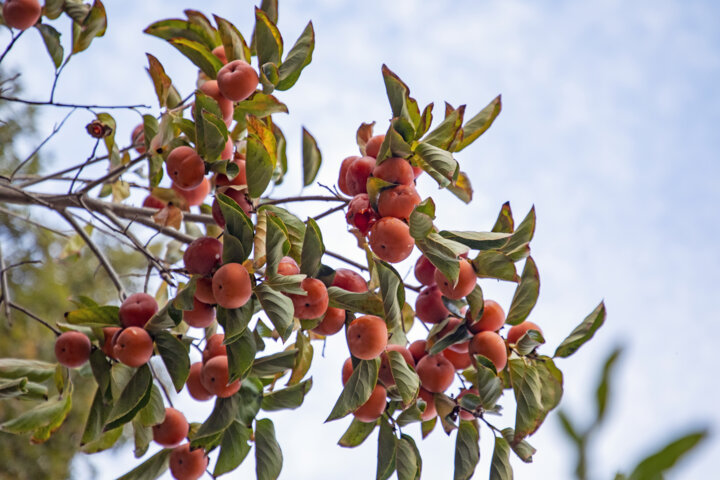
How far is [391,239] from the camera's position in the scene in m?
0.85

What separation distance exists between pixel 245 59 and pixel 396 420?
0.63 metres

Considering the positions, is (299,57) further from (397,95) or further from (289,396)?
(289,396)

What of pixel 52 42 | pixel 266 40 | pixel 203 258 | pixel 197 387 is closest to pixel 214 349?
pixel 197 387

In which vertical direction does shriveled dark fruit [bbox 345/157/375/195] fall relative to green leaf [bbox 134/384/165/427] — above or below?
above

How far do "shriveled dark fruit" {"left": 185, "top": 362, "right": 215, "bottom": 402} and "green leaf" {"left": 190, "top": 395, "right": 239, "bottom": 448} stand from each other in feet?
0.09

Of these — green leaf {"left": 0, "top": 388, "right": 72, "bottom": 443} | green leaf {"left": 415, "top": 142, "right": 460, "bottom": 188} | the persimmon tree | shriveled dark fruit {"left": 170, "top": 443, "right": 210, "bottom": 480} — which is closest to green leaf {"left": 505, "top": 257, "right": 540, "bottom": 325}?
the persimmon tree

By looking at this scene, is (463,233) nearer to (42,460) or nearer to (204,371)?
(204,371)

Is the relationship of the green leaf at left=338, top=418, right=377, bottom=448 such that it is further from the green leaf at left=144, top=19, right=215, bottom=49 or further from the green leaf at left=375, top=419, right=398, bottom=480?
the green leaf at left=144, top=19, right=215, bottom=49

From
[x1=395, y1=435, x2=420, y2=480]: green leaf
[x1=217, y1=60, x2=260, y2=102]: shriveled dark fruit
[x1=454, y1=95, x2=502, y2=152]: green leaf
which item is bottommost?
[x1=395, y1=435, x2=420, y2=480]: green leaf

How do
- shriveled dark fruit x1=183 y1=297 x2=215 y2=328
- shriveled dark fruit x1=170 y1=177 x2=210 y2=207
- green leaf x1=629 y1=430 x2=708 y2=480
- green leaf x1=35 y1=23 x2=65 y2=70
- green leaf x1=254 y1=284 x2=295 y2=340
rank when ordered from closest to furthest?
1. green leaf x1=629 y1=430 x2=708 y2=480
2. green leaf x1=254 y1=284 x2=295 y2=340
3. shriveled dark fruit x1=183 y1=297 x2=215 y2=328
4. shriveled dark fruit x1=170 y1=177 x2=210 y2=207
5. green leaf x1=35 y1=23 x2=65 y2=70

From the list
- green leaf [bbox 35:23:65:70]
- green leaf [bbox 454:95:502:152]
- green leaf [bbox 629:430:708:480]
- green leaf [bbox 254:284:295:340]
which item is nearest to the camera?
green leaf [bbox 629:430:708:480]

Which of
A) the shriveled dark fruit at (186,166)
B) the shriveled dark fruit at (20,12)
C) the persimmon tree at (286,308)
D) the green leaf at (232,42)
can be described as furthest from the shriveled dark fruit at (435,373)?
the shriveled dark fruit at (20,12)

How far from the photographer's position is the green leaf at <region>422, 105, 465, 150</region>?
92cm

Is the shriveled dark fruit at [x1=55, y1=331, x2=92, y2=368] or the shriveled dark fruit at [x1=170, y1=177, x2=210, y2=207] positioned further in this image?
the shriveled dark fruit at [x1=170, y1=177, x2=210, y2=207]
